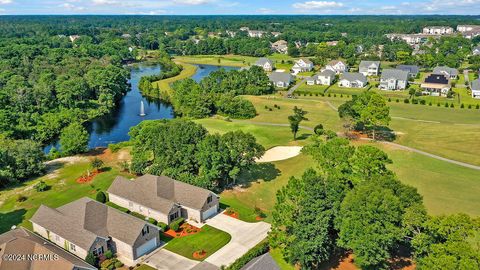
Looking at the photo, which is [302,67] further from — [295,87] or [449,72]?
[449,72]

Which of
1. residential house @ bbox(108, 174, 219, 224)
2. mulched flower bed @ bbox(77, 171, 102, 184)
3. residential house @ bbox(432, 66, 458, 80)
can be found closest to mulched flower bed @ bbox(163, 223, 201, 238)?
residential house @ bbox(108, 174, 219, 224)

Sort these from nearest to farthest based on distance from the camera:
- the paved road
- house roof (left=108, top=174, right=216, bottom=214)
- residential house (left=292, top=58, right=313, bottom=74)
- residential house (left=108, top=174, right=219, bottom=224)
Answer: residential house (left=108, top=174, right=219, bottom=224) < house roof (left=108, top=174, right=216, bottom=214) < the paved road < residential house (left=292, top=58, right=313, bottom=74)

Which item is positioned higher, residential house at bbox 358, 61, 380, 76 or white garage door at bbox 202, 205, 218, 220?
residential house at bbox 358, 61, 380, 76

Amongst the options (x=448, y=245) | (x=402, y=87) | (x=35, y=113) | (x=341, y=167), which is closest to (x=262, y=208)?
(x=341, y=167)

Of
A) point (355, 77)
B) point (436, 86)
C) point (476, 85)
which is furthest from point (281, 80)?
point (476, 85)

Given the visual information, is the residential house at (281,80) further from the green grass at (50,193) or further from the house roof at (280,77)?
the green grass at (50,193)

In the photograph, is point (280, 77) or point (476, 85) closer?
point (476, 85)

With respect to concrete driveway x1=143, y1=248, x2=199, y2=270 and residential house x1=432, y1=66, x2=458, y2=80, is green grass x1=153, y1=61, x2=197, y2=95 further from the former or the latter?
residential house x1=432, y1=66, x2=458, y2=80
